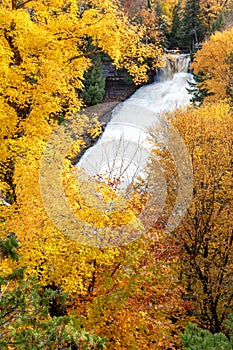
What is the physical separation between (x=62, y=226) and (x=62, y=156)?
232cm

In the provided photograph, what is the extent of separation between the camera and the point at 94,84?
39469 mm

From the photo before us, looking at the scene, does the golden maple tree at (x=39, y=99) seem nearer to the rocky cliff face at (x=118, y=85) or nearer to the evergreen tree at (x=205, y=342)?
the evergreen tree at (x=205, y=342)

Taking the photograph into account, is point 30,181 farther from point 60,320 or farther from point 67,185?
point 60,320

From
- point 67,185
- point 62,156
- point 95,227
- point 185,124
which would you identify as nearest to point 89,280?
point 95,227

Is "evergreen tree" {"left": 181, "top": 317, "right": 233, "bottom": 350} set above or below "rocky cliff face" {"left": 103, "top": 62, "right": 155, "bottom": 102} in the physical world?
below

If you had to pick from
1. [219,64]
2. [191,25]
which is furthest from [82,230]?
[191,25]

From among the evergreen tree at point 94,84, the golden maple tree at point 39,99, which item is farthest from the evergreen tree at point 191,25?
the golden maple tree at point 39,99

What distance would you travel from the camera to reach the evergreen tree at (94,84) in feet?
127

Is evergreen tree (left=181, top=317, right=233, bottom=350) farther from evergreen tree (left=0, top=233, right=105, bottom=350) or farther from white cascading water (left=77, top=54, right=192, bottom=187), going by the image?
white cascading water (left=77, top=54, right=192, bottom=187)

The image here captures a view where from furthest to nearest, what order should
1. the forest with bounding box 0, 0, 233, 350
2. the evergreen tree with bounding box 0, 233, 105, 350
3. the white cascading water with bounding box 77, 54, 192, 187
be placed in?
the white cascading water with bounding box 77, 54, 192, 187 < the forest with bounding box 0, 0, 233, 350 < the evergreen tree with bounding box 0, 233, 105, 350

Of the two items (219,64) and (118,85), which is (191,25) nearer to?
(118,85)

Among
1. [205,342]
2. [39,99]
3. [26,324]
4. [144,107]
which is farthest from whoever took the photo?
[144,107]

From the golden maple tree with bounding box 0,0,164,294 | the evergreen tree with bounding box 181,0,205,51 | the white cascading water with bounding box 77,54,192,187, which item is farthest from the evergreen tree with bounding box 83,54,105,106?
the golden maple tree with bounding box 0,0,164,294

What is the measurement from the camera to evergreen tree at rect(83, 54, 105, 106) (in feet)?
127
